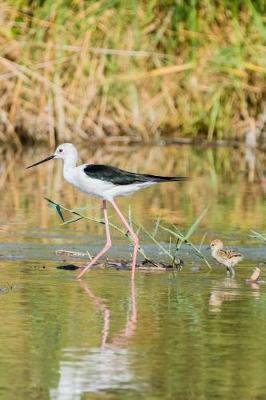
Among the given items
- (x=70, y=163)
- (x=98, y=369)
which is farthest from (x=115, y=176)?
(x=98, y=369)

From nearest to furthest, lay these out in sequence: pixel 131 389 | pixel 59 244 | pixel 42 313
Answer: pixel 131 389
pixel 42 313
pixel 59 244

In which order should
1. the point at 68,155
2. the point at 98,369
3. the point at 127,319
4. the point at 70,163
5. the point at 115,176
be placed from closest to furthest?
the point at 98,369 → the point at 127,319 → the point at 115,176 → the point at 70,163 → the point at 68,155

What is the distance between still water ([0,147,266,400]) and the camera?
6250mm

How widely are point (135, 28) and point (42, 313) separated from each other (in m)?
14.0

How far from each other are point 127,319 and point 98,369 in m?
1.37

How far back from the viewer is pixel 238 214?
13477 millimetres

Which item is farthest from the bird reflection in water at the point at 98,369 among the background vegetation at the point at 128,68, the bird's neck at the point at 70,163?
the background vegetation at the point at 128,68

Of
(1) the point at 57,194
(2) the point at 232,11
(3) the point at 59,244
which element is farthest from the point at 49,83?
(3) the point at 59,244

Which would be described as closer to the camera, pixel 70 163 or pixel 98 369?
pixel 98 369

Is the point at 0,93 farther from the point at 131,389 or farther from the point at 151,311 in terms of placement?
the point at 131,389

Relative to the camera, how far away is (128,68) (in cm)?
2211

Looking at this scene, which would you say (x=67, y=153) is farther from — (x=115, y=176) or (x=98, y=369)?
(x=98, y=369)

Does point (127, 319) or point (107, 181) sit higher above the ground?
point (107, 181)

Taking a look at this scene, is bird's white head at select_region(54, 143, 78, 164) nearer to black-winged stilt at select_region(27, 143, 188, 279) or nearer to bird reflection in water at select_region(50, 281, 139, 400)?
black-winged stilt at select_region(27, 143, 188, 279)
